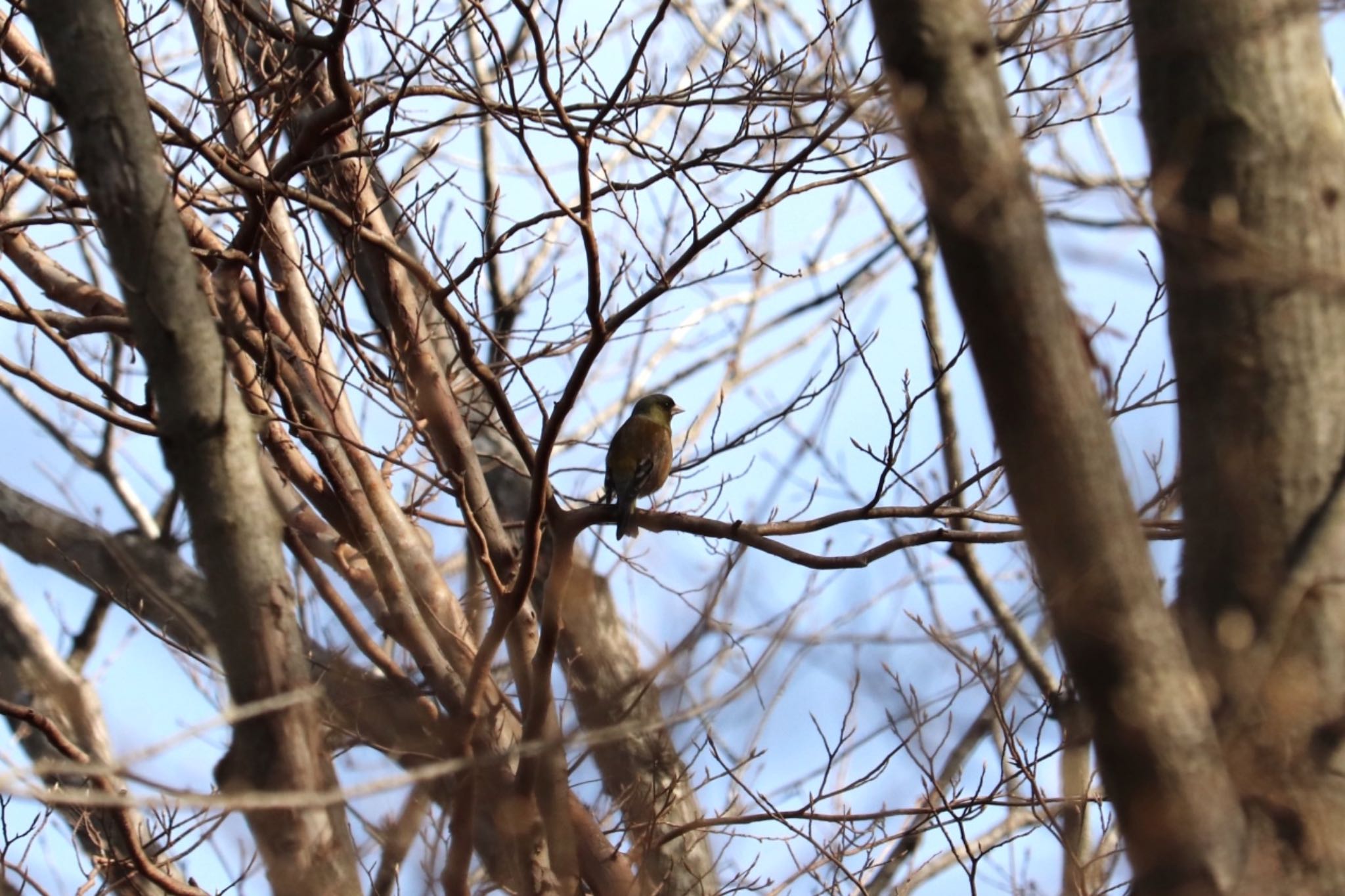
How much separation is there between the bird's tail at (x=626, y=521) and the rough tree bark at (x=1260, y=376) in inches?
113

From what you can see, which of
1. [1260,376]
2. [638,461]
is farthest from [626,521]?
[1260,376]

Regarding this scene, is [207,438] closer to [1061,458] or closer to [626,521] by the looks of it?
[1061,458]

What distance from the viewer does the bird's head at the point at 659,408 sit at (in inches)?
313

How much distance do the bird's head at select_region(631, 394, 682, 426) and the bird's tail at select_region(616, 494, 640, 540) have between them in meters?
1.83

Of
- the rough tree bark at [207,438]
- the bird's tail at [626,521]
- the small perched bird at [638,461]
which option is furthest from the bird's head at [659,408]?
the rough tree bark at [207,438]

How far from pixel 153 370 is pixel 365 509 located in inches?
112

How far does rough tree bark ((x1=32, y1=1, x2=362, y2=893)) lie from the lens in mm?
1960

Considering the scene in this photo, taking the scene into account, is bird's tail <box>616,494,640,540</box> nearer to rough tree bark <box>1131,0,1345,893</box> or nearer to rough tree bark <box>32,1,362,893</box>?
rough tree bark <box>32,1,362,893</box>

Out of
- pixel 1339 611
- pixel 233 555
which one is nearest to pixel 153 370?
pixel 233 555

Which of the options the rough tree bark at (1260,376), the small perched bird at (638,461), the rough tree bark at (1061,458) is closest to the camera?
the rough tree bark at (1061,458)

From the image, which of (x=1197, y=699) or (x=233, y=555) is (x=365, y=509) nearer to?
(x=233, y=555)

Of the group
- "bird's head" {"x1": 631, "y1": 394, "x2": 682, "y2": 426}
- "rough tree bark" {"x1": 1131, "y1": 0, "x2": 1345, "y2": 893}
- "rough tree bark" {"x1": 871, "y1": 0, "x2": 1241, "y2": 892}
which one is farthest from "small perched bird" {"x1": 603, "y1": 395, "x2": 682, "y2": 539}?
"rough tree bark" {"x1": 871, "y1": 0, "x2": 1241, "y2": 892}

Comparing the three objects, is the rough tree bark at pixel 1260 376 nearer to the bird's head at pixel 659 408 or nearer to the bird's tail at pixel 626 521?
the bird's tail at pixel 626 521

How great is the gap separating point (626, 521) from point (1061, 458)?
3.57 m
